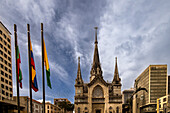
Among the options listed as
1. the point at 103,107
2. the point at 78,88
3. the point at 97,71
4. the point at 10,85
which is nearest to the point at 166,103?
the point at 103,107

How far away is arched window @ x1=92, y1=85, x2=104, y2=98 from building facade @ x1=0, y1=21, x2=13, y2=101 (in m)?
29.7

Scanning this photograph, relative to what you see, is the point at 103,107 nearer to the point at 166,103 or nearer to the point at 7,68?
the point at 166,103

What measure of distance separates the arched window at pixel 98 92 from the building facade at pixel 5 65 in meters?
29.7

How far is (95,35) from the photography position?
66750 millimetres

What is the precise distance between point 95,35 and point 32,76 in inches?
2116

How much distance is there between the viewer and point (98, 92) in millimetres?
56531

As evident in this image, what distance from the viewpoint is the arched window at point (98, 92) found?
56.2 m

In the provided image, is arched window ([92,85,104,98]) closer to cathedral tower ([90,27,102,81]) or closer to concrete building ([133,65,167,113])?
cathedral tower ([90,27,102,81])

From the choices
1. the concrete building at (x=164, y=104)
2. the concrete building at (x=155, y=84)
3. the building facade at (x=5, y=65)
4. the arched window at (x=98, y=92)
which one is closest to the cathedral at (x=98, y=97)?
the arched window at (x=98, y=92)

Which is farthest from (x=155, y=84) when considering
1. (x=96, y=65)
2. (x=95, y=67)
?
(x=95, y=67)

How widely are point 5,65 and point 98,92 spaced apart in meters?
34.6

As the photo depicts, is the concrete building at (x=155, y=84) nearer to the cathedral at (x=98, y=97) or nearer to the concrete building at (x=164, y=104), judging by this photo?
the concrete building at (x=164, y=104)

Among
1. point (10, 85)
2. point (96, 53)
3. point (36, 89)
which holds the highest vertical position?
point (96, 53)

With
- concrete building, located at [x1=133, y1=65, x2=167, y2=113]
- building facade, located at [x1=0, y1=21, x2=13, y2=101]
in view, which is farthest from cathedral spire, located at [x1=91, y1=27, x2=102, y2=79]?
building facade, located at [x1=0, y1=21, x2=13, y2=101]
